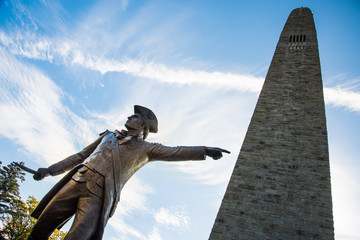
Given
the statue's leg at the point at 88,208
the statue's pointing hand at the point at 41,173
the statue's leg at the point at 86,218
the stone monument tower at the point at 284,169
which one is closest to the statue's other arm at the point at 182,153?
the statue's leg at the point at 88,208

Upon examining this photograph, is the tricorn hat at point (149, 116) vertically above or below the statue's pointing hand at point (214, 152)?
above

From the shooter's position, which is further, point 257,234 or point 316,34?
point 316,34

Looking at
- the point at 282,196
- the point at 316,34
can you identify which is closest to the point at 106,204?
the point at 282,196

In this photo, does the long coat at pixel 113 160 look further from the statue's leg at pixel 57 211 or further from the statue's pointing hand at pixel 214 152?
the statue's leg at pixel 57 211

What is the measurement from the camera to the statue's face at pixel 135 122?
2848 mm

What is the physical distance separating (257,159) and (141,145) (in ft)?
17.6

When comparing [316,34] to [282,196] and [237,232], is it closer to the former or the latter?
[282,196]

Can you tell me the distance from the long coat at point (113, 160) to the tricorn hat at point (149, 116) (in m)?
0.28

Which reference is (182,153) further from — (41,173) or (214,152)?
(41,173)

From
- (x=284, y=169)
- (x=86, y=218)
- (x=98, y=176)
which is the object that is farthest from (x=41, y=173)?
(x=284, y=169)

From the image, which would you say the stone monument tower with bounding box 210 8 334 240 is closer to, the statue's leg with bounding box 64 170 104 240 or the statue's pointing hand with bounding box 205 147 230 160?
the statue's pointing hand with bounding box 205 147 230 160

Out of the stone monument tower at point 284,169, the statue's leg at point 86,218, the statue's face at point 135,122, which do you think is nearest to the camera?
the statue's leg at point 86,218

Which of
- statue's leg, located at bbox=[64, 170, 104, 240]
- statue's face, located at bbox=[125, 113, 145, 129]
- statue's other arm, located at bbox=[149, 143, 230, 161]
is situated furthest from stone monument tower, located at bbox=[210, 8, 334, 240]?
statue's leg, located at bbox=[64, 170, 104, 240]

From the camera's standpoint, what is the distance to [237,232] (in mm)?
5863
